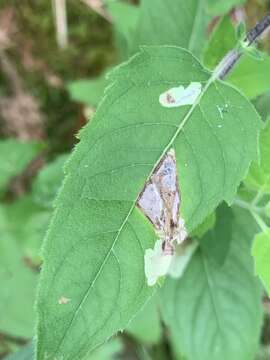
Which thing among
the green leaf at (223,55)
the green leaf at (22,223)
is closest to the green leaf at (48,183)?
the green leaf at (22,223)

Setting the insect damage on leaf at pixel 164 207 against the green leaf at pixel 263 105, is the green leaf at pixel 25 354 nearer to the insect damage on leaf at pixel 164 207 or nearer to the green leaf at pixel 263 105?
the insect damage on leaf at pixel 164 207

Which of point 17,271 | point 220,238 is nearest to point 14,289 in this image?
point 17,271

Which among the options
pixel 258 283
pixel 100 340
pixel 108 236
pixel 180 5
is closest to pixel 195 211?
pixel 108 236

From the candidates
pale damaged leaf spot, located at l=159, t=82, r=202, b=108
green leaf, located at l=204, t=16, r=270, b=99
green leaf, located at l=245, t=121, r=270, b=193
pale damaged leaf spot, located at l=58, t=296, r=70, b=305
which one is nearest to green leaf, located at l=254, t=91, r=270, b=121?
green leaf, located at l=204, t=16, r=270, b=99

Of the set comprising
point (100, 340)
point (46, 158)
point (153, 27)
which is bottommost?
point (100, 340)

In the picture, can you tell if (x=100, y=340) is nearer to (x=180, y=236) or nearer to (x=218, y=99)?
(x=180, y=236)

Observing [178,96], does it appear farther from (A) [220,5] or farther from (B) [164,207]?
(A) [220,5]

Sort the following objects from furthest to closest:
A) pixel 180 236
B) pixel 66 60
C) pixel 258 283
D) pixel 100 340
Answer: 1. pixel 66 60
2. pixel 258 283
3. pixel 180 236
4. pixel 100 340
